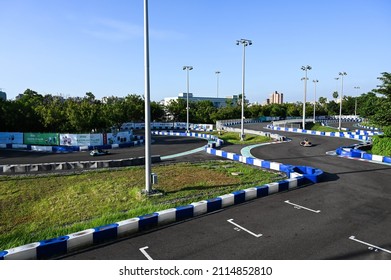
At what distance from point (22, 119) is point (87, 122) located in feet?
33.9

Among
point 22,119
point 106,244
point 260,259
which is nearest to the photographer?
point 260,259

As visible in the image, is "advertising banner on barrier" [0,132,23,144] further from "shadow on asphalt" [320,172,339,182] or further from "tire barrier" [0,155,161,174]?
"shadow on asphalt" [320,172,339,182]

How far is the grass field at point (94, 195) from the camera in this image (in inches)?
436

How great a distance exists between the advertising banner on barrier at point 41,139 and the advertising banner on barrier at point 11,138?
68 centimetres

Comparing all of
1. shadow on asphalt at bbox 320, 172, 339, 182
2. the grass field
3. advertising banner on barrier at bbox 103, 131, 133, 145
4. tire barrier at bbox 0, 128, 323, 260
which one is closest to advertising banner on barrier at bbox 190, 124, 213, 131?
advertising banner on barrier at bbox 103, 131, 133, 145

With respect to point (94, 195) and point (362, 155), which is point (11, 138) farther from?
point (362, 155)

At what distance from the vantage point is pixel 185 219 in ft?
35.0

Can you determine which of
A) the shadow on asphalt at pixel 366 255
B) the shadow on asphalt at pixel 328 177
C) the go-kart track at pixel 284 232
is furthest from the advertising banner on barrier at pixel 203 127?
the shadow on asphalt at pixel 366 255

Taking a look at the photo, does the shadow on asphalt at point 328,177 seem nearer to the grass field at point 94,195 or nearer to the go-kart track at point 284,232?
the go-kart track at point 284,232

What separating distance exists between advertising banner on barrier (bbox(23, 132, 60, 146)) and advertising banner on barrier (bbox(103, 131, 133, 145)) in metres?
5.75

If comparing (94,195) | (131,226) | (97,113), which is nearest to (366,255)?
(131,226)

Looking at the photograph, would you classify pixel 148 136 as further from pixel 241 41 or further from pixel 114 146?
pixel 241 41

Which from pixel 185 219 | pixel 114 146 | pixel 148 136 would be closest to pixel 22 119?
pixel 114 146

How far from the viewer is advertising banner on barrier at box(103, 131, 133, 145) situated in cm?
3462
